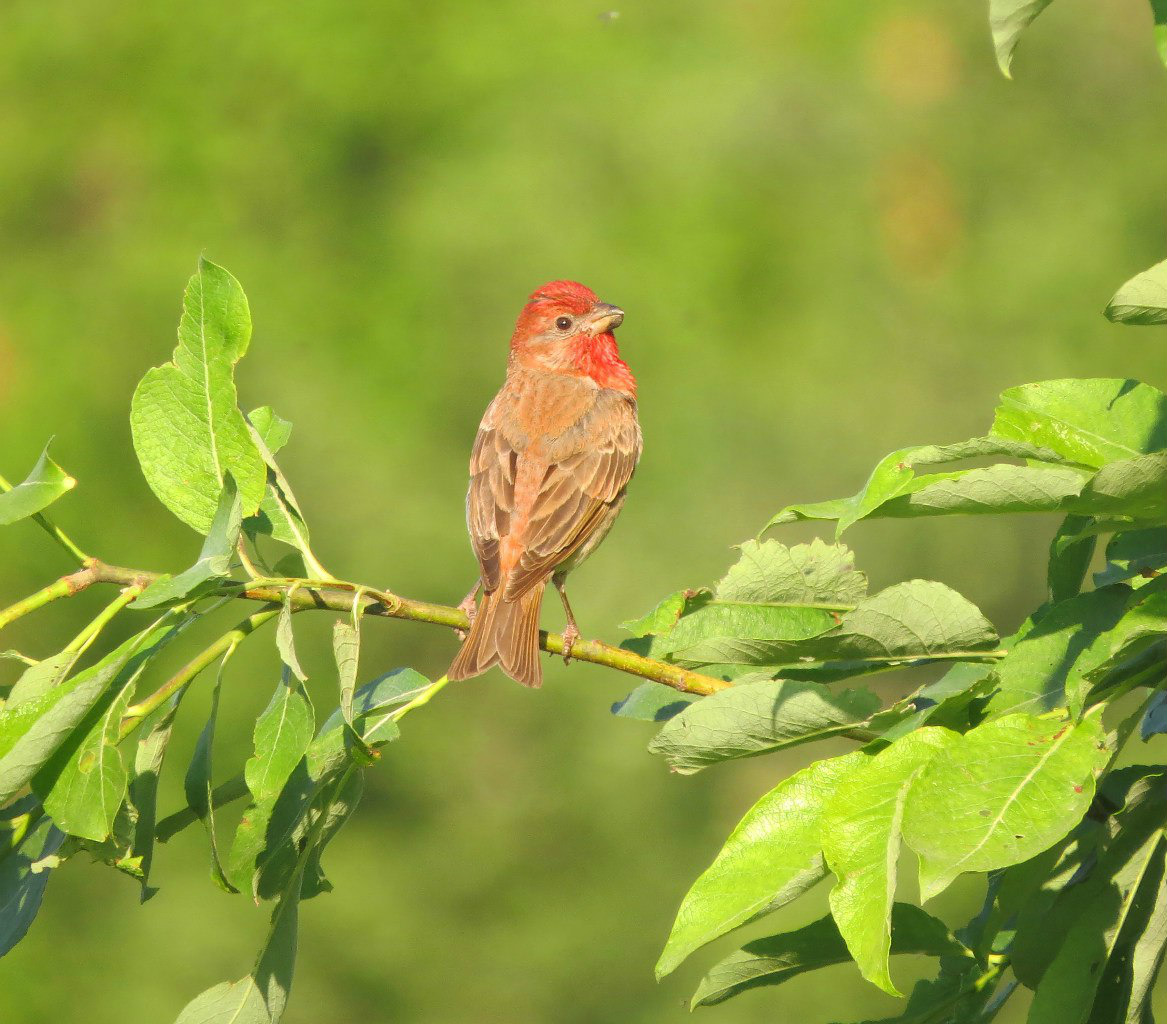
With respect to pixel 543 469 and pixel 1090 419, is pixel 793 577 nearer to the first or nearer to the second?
pixel 1090 419

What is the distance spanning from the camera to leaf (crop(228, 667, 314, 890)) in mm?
2352

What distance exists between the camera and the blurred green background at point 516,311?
10.2 meters

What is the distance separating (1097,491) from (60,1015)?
33.7ft

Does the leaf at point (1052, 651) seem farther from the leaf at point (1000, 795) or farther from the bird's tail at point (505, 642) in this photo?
the bird's tail at point (505, 642)

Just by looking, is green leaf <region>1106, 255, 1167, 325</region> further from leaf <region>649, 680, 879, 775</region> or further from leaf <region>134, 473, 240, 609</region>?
leaf <region>134, 473, 240, 609</region>

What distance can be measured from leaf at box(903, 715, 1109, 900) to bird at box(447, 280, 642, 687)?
243 cm

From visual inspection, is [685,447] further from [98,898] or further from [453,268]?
[98,898]

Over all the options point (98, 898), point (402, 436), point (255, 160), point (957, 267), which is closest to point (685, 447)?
point (402, 436)

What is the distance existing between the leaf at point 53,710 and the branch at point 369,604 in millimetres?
178

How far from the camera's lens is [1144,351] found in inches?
490

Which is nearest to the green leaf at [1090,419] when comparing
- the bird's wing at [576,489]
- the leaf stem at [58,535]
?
the leaf stem at [58,535]

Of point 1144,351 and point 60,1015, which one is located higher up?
point 1144,351

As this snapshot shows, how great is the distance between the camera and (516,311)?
1108 cm

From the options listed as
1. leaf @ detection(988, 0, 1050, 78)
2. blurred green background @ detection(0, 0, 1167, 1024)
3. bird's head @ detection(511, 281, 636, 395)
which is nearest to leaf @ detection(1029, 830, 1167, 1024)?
leaf @ detection(988, 0, 1050, 78)
